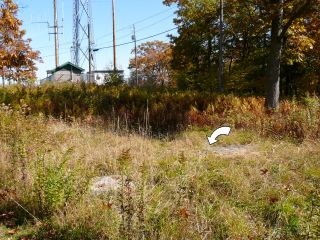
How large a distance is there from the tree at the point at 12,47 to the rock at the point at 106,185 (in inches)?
314

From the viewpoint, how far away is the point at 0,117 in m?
5.34

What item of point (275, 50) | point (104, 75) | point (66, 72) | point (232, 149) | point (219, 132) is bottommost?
point (232, 149)

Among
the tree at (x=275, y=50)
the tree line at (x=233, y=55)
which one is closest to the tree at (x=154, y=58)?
the tree line at (x=233, y=55)

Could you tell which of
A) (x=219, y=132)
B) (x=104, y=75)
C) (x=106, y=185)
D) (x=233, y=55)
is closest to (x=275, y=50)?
(x=219, y=132)

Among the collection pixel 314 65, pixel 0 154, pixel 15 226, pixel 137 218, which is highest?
pixel 314 65

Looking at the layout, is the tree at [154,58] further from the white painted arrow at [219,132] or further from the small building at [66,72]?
the white painted arrow at [219,132]

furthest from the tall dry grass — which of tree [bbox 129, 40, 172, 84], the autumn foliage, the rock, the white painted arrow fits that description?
tree [bbox 129, 40, 172, 84]

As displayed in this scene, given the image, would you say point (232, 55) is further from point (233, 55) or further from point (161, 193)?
point (161, 193)

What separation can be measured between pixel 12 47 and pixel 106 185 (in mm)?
18266

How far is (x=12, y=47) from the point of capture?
59.5 feet

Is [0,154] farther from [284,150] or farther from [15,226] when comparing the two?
[284,150]

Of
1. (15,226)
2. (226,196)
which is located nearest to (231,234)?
(226,196)

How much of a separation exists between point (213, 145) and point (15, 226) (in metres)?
4.32

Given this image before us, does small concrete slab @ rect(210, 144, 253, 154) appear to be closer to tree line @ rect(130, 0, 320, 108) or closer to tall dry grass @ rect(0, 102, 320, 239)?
tall dry grass @ rect(0, 102, 320, 239)
